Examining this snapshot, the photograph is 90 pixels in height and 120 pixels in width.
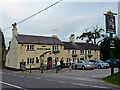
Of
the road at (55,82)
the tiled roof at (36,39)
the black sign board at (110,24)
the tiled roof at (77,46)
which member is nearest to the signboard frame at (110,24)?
the black sign board at (110,24)

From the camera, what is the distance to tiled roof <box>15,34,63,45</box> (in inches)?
1275

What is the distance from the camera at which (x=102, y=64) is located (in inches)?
1171

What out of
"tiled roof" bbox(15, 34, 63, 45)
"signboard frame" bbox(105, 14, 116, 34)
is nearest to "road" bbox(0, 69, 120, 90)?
"signboard frame" bbox(105, 14, 116, 34)

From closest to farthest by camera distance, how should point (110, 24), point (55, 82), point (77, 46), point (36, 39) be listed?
1. point (55, 82)
2. point (110, 24)
3. point (36, 39)
4. point (77, 46)

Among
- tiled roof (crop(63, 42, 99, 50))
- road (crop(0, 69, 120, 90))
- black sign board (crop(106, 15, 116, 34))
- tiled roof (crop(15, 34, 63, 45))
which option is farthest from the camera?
tiled roof (crop(63, 42, 99, 50))

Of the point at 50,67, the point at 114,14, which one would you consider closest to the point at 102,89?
the point at 114,14

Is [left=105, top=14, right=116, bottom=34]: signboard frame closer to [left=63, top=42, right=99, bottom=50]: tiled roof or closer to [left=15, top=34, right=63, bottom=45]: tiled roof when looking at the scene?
[left=15, top=34, right=63, bottom=45]: tiled roof

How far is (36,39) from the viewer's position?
3466 cm

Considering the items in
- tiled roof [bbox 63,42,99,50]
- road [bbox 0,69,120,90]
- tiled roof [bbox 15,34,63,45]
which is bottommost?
road [bbox 0,69,120,90]

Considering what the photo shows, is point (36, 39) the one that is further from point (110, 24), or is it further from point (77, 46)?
point (110, 24)

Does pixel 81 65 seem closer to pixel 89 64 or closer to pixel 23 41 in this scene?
pixel 89 64

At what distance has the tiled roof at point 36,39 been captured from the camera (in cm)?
3238

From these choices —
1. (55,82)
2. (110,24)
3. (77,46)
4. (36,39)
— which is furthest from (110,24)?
(77,46)

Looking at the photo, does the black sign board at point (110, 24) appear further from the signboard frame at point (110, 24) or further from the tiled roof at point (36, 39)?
the tiled roof at point (36, 39)
